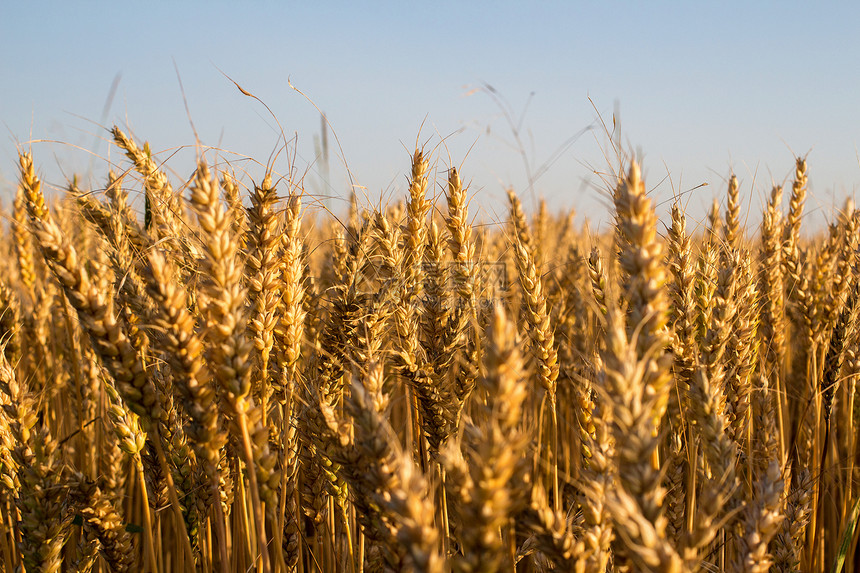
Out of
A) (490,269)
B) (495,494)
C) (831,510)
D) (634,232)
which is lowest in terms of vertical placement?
(831,510)

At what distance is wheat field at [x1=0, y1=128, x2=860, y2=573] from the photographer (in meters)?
1.01

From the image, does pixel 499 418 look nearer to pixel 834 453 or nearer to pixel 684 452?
pixel 684 452

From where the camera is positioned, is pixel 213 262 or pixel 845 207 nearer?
pixel 213 262

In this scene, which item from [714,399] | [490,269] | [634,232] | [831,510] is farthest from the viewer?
[490,269]

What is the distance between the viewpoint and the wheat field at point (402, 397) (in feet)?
3.30

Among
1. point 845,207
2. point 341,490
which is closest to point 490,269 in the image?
point 341,490

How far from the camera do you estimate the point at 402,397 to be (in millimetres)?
1958

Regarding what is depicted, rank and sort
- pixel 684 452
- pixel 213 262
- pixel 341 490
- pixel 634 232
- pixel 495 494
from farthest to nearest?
pixel 684 452, pixel 341 490, pixel 213 262, pixel 634 232, pixel 495 494

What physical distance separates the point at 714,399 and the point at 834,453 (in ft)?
5.30

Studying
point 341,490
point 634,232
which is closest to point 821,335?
point 634,232

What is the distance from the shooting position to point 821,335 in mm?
2646

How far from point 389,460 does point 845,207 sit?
343cm

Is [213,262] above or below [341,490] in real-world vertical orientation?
above

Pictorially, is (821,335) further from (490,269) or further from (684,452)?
(490,269)
